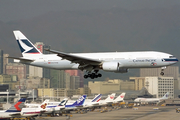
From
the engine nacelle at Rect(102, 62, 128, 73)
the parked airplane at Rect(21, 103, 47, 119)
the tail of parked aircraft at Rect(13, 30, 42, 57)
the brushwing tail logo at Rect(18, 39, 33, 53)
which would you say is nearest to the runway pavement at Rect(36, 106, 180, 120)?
the parked airplane at Rect(21, 103, 47, 119)

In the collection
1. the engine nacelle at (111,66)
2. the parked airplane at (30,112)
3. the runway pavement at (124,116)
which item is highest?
the engine nacelle at (111,66)

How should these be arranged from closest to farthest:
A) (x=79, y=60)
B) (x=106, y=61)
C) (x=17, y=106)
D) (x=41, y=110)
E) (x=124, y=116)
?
(x=79, y=60) < (x=106, y=61) < (x=17, y=106) < (x=41, y=110) < (x=124, y=116)

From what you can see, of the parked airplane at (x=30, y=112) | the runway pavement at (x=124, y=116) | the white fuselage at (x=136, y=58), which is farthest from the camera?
the runway pavement at (x=124, y=116)

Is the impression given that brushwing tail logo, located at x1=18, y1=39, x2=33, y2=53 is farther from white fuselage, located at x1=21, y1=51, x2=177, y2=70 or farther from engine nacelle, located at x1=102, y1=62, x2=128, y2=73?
engine nacelle, located at x1=102, y1=62, x2=128, y2=73

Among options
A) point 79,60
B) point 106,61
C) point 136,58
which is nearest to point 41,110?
point 79,60

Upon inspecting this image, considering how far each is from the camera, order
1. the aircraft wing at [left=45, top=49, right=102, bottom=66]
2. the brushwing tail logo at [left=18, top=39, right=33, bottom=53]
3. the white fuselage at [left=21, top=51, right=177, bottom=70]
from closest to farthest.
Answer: the aircraft wing at [left=45, top=49, right=102, bottom=66] < the white fuselage at [left=21, top=51, right=177, bottom=70] < the brushwing tail logo at [left=18, top=39, right=33, bottom=53]

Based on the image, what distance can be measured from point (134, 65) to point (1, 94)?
371 feet

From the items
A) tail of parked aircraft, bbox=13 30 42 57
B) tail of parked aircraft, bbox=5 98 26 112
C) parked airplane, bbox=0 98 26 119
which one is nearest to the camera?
tail of parked aircraft, bbox=13 30 42 57

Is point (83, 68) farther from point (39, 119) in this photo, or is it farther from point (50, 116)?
point (50, 116)

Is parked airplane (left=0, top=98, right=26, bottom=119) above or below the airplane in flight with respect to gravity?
below

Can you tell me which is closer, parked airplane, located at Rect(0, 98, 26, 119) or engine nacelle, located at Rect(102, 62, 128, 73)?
engine nacelle, located at Rect(102, 62, 128, 73)

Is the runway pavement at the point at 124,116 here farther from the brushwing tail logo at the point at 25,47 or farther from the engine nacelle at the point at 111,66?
the engine nacelle at the point at 111,66

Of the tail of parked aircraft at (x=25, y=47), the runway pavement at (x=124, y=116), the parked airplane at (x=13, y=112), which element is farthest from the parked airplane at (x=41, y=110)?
the tail of parked aircraft at (x=25, y=47)

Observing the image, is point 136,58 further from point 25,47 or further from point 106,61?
point 25,47
